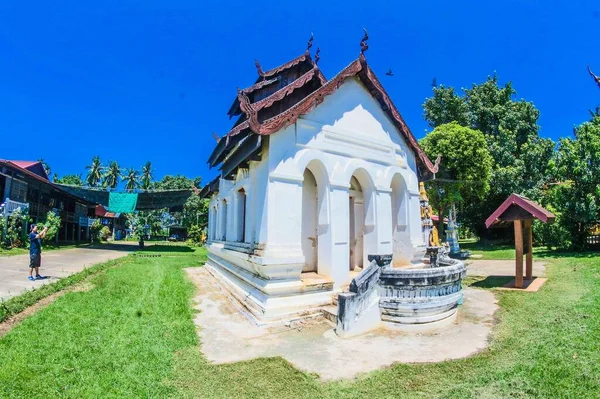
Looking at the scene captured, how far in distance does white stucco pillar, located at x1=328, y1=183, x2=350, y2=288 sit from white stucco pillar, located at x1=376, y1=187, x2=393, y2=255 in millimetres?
1225

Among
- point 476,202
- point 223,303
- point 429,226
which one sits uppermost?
point 476,202

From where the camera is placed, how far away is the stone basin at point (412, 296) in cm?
664

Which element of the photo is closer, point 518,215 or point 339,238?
point 339,238

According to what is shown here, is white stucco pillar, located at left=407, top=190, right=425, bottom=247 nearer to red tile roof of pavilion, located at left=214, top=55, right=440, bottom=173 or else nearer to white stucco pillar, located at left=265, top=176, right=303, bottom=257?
red tile roof of pavilion, located at left=214, top=55, right=440, bottom=173

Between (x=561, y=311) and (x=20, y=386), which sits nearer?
(x=20, y=386)

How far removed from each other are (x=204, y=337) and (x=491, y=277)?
37.1 ft

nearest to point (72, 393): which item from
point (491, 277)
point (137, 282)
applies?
point (137, 282)

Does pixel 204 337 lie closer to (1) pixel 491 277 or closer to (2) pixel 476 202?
(1) pixel 491 277

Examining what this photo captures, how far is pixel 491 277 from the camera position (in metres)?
12.9

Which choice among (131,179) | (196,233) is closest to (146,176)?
(131,179)

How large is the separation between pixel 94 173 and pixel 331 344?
73.0m

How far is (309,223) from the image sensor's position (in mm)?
9078

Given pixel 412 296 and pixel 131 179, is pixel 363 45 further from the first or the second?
pixel 131 179

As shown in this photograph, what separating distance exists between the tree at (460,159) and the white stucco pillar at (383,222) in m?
14.1
